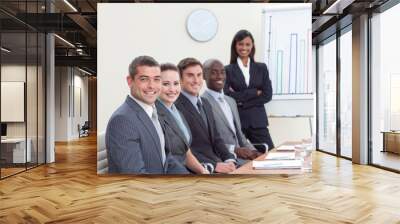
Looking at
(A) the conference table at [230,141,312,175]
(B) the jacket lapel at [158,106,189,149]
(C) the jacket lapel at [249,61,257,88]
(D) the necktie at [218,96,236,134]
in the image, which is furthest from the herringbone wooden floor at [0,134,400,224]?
(C) the jacket lapel at [249,61,257,88]

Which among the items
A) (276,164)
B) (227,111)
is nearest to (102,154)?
(227,111)

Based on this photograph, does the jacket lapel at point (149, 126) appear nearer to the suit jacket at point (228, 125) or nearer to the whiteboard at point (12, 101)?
the suit jacket at point (228, 125)

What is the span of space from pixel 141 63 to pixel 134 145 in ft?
4.19

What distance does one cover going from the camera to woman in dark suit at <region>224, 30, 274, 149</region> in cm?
660

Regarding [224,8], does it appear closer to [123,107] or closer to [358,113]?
[123,107]

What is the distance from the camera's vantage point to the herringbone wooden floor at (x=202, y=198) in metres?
4.18

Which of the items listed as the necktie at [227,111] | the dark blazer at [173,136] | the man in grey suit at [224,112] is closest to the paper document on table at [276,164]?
the man in grey suit at [224,112]

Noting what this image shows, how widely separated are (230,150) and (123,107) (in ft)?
5.82

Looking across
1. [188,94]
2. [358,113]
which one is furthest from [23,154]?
[358,113]

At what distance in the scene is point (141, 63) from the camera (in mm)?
6559

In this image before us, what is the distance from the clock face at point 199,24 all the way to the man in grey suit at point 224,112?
40 centimetres

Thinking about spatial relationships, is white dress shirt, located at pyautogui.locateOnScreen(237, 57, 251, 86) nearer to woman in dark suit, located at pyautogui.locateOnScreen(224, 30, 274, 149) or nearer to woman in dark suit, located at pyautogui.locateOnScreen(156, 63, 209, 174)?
woman in dark suit, located at pyautogui.locateOnScreen(224, 30, 274, 149)

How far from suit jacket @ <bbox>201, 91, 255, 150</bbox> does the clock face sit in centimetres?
89

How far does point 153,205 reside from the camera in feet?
15.5
